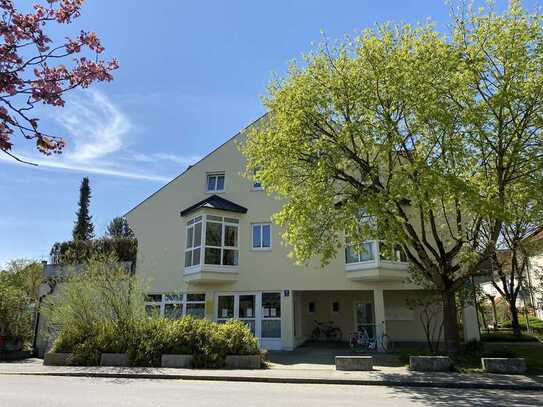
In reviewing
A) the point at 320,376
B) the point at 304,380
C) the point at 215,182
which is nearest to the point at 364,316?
the point at 215,182

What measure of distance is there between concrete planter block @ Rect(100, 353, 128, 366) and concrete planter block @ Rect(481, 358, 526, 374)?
1143cm

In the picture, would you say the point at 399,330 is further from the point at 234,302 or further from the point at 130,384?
the point at 130,384

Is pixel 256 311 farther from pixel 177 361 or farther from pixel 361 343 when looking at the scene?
pixel 177 361

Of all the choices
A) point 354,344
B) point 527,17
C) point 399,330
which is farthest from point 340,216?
point 399,330

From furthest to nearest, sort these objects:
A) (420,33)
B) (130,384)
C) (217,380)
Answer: (420,33)
(217,380)
(130,384)

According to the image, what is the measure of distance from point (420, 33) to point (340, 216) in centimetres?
639

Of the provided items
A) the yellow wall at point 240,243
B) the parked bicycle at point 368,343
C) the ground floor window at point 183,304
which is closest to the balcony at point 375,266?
the yellow wall at point 240,243

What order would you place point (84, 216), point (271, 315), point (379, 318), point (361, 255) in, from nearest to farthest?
point (379, 318), point (361, 255), point (271, 315), point (84, 216)

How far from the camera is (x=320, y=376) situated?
41.8 feet

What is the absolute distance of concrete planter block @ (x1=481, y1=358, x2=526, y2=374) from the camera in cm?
1276

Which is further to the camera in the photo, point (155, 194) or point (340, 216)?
point (155, 194)

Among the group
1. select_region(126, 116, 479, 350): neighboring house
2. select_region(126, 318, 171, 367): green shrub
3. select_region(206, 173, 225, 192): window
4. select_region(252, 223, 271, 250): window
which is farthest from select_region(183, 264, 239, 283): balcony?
select_region(126, 318, 171, 367): green shrub

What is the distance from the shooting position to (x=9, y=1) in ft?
13.0

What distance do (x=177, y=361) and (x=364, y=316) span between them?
12.3 meters
